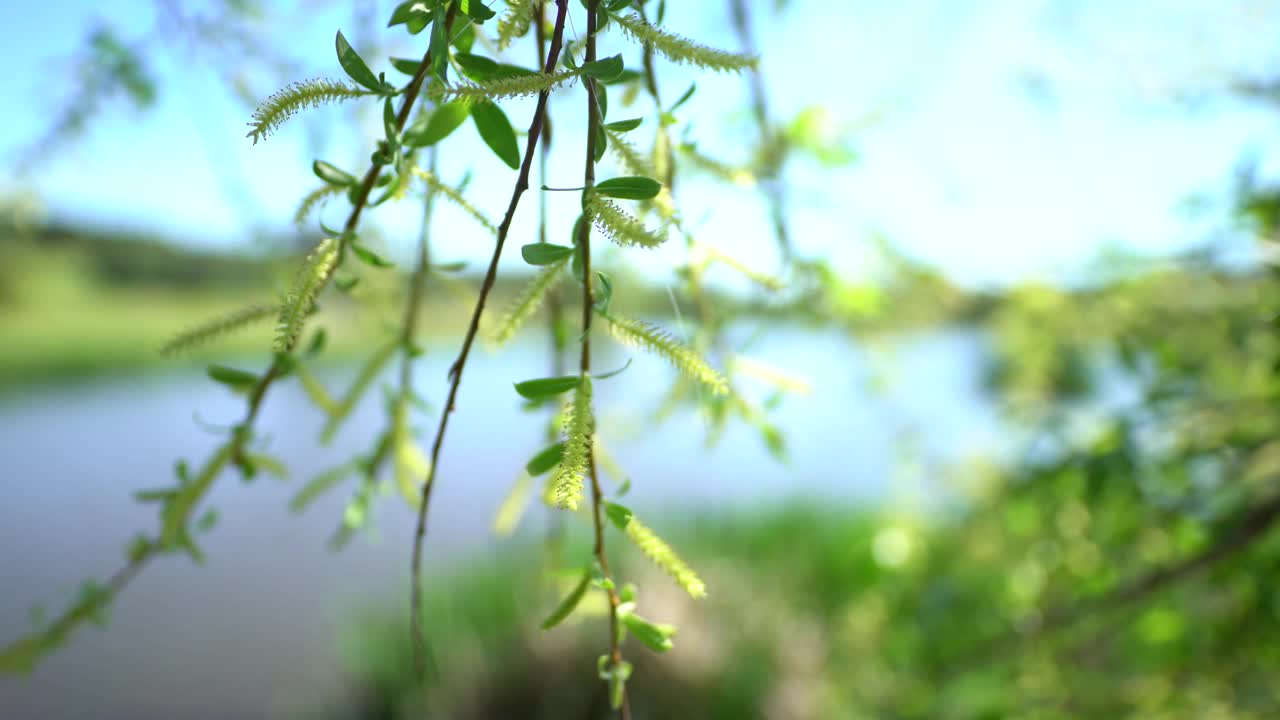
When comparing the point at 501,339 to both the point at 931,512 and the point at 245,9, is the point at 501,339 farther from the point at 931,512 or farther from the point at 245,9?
the point at 931,512

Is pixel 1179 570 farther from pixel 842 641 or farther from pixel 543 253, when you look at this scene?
pixel 842 641

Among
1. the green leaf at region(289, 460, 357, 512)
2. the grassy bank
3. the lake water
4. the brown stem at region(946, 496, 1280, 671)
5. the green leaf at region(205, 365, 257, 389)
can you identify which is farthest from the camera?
the lake water

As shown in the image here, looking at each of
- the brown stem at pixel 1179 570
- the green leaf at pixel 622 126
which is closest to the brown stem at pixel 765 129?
the green leaf at pixel 622 126

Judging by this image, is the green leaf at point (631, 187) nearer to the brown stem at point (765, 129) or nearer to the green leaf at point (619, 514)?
the green leaf at point (619, 514)

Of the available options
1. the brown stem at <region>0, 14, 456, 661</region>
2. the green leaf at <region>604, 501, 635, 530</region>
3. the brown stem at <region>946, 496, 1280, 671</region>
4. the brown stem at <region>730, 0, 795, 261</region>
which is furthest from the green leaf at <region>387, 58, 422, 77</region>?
the brown stem at <region>946, 496, 1280, 671</region>

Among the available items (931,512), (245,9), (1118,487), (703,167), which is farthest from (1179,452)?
(931,512)

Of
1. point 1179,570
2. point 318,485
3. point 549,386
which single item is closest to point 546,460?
point 549,386

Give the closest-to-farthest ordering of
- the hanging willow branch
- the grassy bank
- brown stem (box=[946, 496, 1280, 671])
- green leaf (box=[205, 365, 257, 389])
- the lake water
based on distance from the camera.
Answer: the hanging willow branch < green leaf (box=[205, 365, 257, 389]) < brown stem (box=[946, 496, 1280, 671]) < the grassy bank < the lake water

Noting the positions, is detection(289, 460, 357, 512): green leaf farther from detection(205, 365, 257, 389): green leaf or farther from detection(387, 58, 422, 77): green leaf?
detection(387, 58, 422, 77): green leaf
